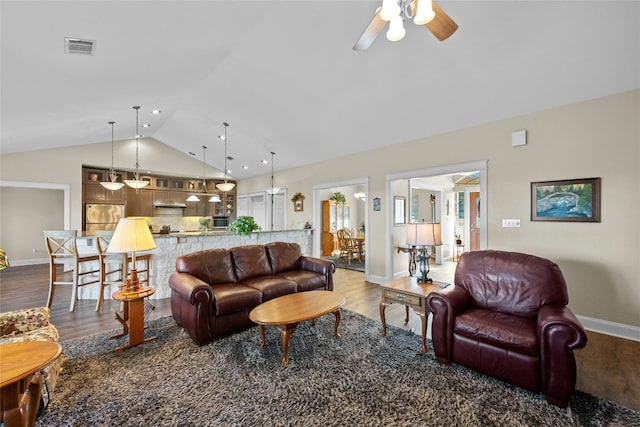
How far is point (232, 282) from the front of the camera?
3.58 m

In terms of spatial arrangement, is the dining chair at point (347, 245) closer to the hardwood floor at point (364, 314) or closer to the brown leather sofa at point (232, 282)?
the hardwood floor at point (364, 314)

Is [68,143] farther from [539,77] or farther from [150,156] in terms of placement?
[539,77]

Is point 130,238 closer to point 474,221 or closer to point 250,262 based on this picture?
point 250,262

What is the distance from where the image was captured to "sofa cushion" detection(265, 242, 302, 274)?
162 inches

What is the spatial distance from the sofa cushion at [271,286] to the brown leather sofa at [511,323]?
1738 mm

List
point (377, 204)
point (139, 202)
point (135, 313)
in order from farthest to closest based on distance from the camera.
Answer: point (139, 202) → point (377, 204) → point (135, 313)

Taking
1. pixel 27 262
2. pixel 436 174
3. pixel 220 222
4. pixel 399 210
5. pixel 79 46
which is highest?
pixel 79 46

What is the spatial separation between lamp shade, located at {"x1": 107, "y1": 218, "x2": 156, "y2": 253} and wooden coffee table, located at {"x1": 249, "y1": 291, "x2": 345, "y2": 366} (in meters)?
1.29

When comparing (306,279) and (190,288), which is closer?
(190,288)

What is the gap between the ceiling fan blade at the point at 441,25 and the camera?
1787 millimetres

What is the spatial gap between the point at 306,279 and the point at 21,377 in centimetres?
276

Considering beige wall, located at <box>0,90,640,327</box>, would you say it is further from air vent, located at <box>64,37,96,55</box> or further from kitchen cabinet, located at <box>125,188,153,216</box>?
kitchen cabinet, located at <box>125,188,153,216</box>

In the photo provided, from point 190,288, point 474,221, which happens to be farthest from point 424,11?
point 474,221

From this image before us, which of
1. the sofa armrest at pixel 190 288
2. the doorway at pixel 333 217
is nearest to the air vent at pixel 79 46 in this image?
the sofa armrest at pixel 190 288
